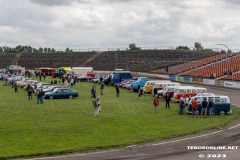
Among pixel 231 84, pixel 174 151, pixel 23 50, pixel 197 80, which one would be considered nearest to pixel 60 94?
pixel 231 84

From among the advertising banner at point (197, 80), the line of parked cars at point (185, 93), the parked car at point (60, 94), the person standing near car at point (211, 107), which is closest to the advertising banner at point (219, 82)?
the advertising banner at point (197, 80)

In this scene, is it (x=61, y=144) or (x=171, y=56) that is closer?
(x=61, y=144)

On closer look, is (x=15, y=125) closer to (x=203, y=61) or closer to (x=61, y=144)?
(x=61, y=144)

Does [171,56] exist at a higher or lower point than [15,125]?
higher

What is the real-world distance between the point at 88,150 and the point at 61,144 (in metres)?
1.93

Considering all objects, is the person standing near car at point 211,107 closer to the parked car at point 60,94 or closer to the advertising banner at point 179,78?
the parked car at point 60,94

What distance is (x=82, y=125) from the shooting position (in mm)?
31797

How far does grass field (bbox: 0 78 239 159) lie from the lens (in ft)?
81.9

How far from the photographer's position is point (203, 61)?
10131 centimetres

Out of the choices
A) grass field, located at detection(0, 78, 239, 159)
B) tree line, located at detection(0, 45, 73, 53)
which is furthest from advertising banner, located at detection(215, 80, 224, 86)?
tree line, located at detection(0, 45, 73, 53)

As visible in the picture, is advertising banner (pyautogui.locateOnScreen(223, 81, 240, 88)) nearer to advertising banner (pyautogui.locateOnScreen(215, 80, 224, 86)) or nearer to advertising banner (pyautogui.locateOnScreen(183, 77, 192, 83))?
advertising banner (pyautogui.locateOnScreen(215, 80, 224, 86))

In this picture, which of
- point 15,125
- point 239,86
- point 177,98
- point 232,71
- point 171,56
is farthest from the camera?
point 171,56

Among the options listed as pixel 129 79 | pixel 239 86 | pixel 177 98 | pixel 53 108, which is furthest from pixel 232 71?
pixel 53 108

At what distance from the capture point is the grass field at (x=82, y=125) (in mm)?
24953
